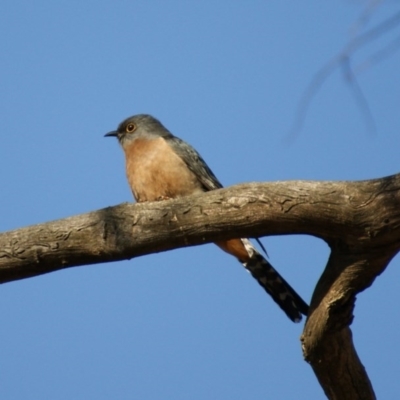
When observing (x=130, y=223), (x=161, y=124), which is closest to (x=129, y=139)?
(x=161, y=124)

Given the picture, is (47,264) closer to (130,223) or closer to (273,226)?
(130,223)

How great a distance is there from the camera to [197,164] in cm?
859

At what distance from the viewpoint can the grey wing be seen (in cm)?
845

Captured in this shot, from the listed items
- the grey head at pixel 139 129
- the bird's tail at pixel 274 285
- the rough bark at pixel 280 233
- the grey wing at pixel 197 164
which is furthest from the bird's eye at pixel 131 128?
the rough bark at pixel 280 233

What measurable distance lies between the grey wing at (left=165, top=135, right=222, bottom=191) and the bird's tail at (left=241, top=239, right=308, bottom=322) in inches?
37.2

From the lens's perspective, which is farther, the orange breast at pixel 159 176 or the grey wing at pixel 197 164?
the grey wing at pixel 197 164

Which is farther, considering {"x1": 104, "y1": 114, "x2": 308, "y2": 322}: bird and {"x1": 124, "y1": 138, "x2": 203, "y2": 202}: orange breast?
{"x1": 124, "y1": 138, "x2": 203, "y2": 202}: orange breast

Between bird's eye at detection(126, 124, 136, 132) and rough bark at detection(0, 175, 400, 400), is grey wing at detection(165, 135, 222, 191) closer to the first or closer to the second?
bird's eye at detection(126, 124, 136, 132)

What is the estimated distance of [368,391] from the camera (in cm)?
547

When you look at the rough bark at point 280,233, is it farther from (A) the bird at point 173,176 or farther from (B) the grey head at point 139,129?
(B) the grey head at point 139,129

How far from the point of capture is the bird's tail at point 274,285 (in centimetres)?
662

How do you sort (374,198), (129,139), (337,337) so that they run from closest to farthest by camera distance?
1. (374,198)
2. (337,337)
3. (129,139)

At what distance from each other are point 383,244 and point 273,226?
0.76 metres

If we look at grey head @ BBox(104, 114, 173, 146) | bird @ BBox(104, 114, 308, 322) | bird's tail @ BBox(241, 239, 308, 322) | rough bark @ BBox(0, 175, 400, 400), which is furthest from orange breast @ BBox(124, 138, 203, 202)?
rough bark @ BBox(0, 175, 400, 400)
